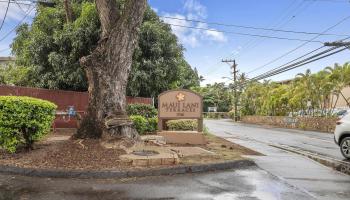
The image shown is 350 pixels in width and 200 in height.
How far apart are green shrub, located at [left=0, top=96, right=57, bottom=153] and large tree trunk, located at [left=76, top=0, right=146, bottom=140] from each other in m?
1.25

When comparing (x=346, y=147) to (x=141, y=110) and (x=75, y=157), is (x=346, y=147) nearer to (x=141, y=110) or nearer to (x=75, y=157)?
(x=75, y=157)

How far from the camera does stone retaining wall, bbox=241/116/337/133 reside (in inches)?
1420

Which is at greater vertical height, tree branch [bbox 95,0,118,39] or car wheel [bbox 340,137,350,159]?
tree branch [bbox 95,0,118,39]

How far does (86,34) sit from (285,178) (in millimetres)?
13819

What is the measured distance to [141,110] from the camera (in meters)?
19.2

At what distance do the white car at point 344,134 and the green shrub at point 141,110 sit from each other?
9368 millimetres

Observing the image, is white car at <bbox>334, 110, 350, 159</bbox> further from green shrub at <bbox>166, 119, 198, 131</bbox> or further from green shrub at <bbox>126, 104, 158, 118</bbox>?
green shrub at <bbox>126, 104, 158, 118</bbox>

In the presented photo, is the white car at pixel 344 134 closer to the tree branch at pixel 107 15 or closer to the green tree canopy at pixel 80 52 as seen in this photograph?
the tree branch at pixel 107 15

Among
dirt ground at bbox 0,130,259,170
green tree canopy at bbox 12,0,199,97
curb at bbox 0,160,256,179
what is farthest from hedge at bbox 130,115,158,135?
curb at bbox 0,160,256,179

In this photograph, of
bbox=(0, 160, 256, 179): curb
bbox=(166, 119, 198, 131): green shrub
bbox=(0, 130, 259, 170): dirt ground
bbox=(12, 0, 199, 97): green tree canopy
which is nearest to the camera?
bbox=(0, 160, 256, 179): curb

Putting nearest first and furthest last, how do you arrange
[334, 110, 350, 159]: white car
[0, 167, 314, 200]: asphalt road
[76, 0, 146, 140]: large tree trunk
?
[0, 167, 314, 200]: asphalt road, [76, 0, 146, 140]: large tree trunk, [334, 110, 350, 159]: white car

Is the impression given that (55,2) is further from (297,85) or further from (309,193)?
(297,85)

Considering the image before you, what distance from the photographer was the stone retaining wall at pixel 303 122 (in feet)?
118

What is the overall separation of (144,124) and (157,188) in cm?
1038
